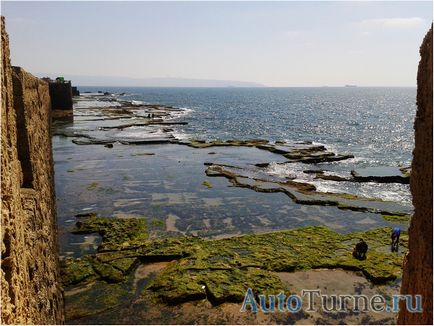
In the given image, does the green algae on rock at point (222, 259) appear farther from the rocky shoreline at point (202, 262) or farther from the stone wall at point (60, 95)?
the stone wall at point (60, 95)

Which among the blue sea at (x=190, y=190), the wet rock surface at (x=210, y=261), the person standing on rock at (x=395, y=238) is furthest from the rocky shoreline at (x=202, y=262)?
the blue sea at (x=190, y=190)

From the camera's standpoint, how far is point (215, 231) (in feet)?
80.5

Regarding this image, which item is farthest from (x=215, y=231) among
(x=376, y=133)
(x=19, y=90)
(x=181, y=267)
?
(x=376, y=133)

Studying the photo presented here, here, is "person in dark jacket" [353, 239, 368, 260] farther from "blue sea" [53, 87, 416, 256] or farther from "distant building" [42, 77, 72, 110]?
"distant building" [42, 77, 72, 110]

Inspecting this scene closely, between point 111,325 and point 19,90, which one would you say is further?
point 111,325

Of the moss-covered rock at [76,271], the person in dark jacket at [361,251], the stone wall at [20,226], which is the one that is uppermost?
the stone wall at [20,226]

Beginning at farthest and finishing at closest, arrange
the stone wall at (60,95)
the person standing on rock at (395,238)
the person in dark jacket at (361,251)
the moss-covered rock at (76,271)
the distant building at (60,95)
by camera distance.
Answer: the stone wall at (60,95)
the distant building at (60,95)
the person standing on rock at (395,238)
the person in dark jacket at (361,251)
the moss-covered rock at (76,271)

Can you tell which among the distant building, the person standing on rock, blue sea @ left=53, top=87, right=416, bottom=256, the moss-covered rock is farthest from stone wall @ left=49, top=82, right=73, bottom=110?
the person standing on rock

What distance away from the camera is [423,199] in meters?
6.82

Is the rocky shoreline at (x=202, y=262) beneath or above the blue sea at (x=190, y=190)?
beneath

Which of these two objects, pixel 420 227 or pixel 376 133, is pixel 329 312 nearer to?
pixel 420 227

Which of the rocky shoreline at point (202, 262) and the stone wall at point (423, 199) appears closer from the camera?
the stone wall at point (423, 199)

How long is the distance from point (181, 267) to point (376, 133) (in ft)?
258

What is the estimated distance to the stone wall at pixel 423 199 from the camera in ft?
21.0
